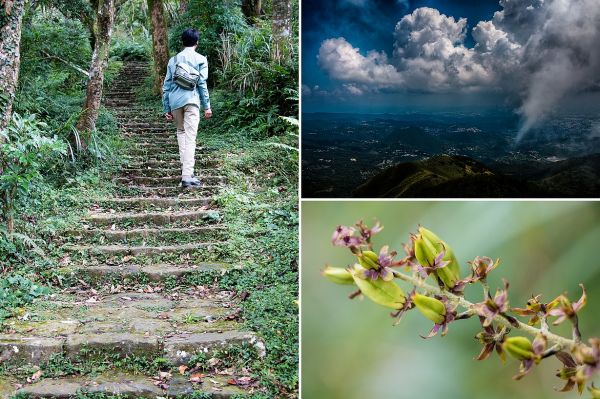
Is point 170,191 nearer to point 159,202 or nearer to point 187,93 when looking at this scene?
point 159,202

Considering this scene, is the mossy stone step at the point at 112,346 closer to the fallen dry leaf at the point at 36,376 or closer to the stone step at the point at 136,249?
the fallen dry leaf at the point at 36,376

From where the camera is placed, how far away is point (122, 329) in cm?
319

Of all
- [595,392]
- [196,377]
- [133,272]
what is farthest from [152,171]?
[595,392]

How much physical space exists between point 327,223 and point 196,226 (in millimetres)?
3962

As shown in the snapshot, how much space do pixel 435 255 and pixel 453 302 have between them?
0.18ft

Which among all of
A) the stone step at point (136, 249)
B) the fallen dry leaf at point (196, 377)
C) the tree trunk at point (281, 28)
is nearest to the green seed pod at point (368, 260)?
the fallen dry leaf at point (196, 377)

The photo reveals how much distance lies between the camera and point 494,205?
31.6 inches

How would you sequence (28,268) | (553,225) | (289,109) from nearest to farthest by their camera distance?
(553,225)
(28,268)
(289,109)

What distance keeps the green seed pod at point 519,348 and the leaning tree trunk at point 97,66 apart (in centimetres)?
606

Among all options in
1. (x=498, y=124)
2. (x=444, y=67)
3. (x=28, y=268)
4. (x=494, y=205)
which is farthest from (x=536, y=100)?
(x=28, y=268)

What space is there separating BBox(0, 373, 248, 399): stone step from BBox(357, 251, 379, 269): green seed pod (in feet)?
7.78

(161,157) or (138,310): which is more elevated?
(161,157)

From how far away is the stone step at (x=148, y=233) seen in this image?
4559 millimetres

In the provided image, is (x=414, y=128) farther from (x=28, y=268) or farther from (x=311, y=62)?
(x=28, y=268)
